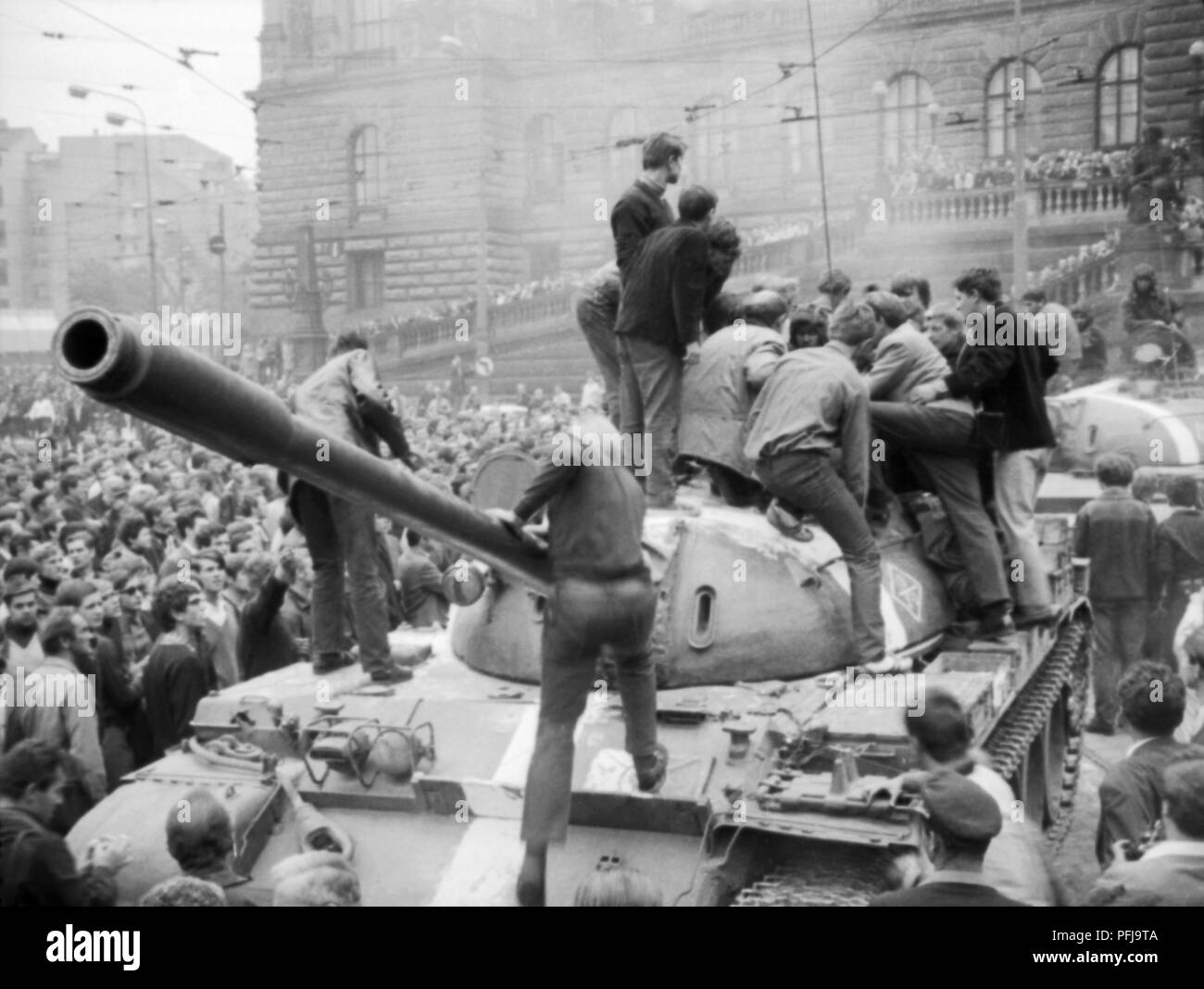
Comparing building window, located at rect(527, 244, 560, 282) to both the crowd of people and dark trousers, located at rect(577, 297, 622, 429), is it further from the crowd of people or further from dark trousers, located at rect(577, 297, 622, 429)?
dark trousers, located at rect(577, 297, 622, 429)

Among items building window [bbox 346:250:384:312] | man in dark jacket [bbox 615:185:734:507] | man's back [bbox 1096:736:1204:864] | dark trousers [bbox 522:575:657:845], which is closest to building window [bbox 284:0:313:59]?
building window [bbox 346:250:384:312]

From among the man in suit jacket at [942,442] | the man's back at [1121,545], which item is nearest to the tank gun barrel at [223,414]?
the man in suit jacket at [942,442]

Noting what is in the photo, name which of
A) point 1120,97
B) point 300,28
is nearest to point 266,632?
point 300,28

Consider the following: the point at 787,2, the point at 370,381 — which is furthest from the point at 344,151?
the point at 370,381

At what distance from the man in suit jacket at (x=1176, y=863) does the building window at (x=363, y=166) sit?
1016 cm

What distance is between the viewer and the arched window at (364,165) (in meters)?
13.4

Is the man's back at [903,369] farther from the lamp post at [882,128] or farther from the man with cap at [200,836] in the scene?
the lamp post at [882,128]

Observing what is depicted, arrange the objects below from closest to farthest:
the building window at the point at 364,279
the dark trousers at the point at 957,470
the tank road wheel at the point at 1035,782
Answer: the dark trousers at the point at 957,470
the tank road wheel at the point at 1035,782
the building window at the point at 364,279

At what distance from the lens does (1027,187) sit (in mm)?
13086

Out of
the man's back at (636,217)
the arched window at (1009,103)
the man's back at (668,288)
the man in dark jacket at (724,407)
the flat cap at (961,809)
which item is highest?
the arched window at (1009,103)

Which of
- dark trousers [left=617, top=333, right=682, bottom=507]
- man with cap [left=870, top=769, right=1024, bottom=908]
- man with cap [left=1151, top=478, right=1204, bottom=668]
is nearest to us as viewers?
man with cap [left=870, top=769, right=1024, bottom=908]

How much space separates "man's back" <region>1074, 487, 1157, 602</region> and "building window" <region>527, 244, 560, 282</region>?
682 cm

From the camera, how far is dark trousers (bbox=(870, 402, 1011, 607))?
25.2 feet
